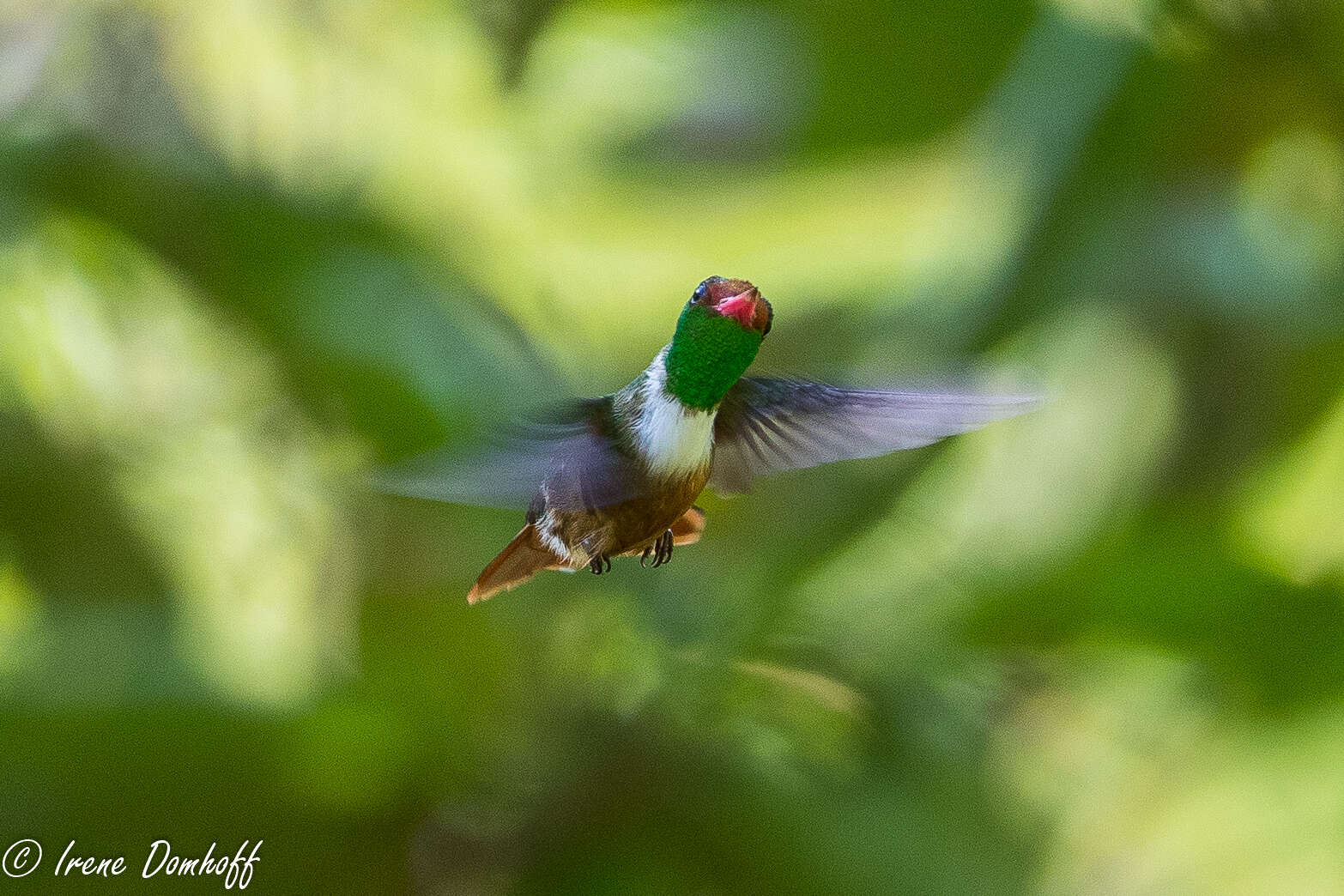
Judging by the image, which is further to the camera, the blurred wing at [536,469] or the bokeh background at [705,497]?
the bokeh background at [705,497]

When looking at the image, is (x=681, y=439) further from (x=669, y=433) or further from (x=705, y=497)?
(x=705, y=497)

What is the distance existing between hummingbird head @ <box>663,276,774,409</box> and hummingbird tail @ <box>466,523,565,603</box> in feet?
0.26

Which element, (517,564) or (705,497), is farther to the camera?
(705,497)

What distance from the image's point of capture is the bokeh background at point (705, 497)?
84 cm

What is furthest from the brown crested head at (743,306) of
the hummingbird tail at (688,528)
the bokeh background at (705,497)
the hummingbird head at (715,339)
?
the bokeh background at (705,497)

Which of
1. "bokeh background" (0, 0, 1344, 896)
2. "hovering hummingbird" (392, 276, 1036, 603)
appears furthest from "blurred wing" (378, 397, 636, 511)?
"bokeh background" (0, 0, 1344, 896)

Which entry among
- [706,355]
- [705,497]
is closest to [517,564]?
[706,355]

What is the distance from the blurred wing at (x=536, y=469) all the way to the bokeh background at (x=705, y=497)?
41cm

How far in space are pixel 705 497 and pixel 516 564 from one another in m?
0.37

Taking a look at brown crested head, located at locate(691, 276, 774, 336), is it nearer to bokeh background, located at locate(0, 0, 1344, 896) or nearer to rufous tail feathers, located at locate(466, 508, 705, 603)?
rufous tail feathers, located at locate(466, 508, 705, 603)

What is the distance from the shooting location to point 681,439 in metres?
0.33

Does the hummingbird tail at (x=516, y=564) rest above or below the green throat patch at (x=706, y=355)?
below

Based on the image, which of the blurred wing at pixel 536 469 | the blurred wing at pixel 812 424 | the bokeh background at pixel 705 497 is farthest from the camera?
the bokeh background at pixel 705 497

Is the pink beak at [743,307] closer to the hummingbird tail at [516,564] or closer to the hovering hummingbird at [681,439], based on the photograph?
the hovering hummingbird at [681,439]
